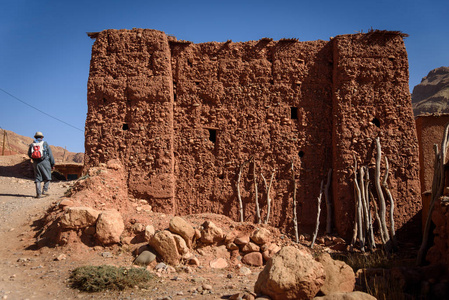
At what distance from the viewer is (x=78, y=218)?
600 centimetres

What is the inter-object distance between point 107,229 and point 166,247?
1.08 m

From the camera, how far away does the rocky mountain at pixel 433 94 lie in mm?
26727

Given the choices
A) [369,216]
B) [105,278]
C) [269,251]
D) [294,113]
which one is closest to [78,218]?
[105,278]

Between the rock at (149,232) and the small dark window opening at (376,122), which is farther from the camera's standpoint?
the small dark window opening at (376,122)

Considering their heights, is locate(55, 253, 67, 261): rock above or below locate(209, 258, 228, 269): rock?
above

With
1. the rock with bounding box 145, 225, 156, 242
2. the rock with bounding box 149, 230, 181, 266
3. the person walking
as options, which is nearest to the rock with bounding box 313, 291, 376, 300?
the rock with bounding box 149, 230, 181, 266

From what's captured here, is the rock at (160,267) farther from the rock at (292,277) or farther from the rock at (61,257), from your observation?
the rock at (292,277)

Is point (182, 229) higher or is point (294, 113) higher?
point (294, 113)

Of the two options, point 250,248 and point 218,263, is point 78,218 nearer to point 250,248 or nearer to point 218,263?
point 218,263

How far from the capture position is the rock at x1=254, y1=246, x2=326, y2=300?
14.1 ft

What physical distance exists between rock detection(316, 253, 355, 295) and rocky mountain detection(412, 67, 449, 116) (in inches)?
923

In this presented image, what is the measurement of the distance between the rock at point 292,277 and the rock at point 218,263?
6.09 ft

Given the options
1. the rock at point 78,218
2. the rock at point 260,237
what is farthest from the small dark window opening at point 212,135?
the rock at point 78,218

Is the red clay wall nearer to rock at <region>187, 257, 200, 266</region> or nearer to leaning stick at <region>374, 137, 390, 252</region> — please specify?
leaning stick at <region>374, 137, 390, 252</region>
